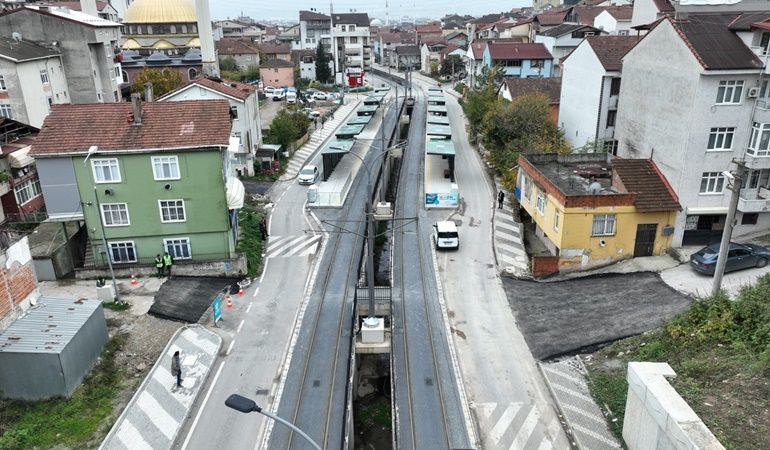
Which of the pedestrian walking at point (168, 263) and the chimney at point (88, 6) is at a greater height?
the chimney at point (88, 6)

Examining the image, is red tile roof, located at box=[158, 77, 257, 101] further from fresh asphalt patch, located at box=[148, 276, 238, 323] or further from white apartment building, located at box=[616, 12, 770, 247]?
white apartment building, located at box=[616, 12, 770, 247]

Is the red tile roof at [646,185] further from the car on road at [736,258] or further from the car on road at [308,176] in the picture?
the car on road at [308,176]

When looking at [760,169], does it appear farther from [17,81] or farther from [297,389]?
[17,81]

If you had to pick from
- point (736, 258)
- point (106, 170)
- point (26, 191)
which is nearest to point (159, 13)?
point (26, 191)

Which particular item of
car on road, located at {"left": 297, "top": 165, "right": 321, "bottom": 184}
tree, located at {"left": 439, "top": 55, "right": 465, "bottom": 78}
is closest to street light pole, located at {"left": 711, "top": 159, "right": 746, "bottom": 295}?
car on road, located at {"left": 297, "top": 165, "right": 321, "bottom": 184}

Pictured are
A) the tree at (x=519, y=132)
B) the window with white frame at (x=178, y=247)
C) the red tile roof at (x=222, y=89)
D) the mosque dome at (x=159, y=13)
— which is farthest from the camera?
the mosque dome at (x=159, y=13)

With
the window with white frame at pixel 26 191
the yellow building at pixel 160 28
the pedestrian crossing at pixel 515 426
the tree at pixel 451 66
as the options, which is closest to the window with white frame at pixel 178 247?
the window with white frame at pixel 26 191

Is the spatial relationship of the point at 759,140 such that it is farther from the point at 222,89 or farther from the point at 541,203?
the point at 222,89
